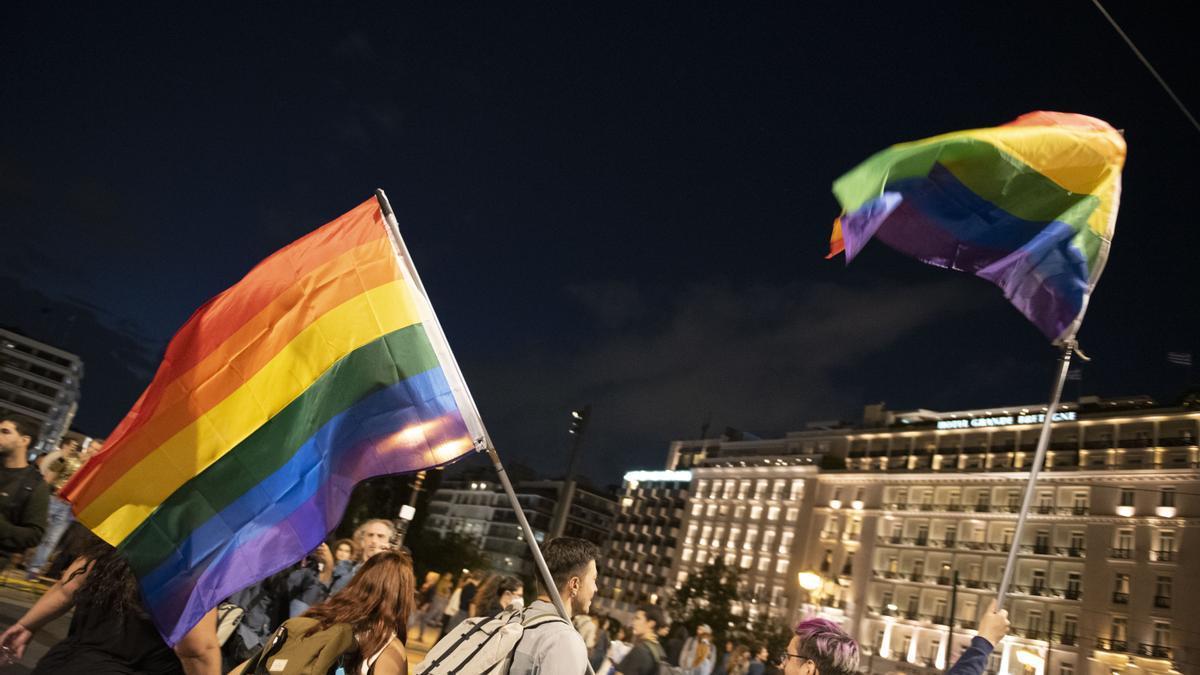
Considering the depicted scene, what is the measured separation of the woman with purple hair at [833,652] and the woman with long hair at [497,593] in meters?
5.51

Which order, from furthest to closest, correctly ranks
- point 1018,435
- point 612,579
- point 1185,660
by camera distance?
1. point 612,579
2. point 1018,435
3. point 1185,660

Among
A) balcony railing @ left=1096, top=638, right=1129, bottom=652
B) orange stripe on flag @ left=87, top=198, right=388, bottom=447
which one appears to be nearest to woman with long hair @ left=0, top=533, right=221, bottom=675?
orange stripe on flag @ left=87, top=198, right=388, bottom=447

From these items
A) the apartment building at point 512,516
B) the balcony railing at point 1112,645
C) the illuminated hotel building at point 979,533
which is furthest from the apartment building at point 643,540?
the balcony railing at point 1112,645

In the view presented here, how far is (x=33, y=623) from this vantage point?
4008 millimetres

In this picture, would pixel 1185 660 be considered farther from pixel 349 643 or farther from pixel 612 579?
pixel 612 579

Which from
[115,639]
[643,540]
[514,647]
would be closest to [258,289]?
[115,639]

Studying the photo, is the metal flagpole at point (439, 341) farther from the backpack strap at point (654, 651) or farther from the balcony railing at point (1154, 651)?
the balcony railing at point (1154, 651)

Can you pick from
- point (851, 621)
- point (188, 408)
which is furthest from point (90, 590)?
point (851, 621)

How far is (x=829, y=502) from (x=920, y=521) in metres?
10.4

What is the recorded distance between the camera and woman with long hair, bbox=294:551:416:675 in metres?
3.77

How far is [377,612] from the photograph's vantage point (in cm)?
388

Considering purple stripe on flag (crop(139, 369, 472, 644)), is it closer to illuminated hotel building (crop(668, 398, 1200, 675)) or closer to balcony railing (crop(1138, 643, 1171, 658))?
illuminated hotel building (crop(668, 398, 1200, 675))

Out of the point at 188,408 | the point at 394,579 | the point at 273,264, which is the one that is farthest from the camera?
the point at 273,264

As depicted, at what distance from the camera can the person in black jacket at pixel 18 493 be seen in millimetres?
5113
